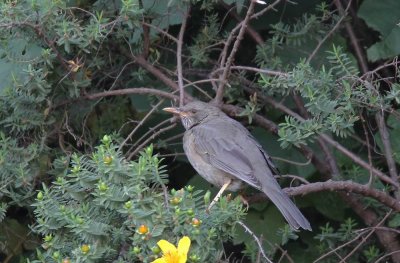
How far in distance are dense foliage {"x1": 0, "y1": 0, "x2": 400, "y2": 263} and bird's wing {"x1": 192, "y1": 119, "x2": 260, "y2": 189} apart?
0.45 feet

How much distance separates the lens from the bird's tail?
4465 mm

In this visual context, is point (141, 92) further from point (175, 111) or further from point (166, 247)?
point (166, 247)

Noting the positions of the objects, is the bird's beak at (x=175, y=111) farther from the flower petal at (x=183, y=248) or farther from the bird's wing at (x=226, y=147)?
the flower petal at (x=183, y=248)

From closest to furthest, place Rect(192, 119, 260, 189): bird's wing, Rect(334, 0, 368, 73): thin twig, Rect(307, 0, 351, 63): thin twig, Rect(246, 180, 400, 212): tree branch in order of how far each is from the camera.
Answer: Rect(246, 180, 400, 212): tree branch < Rect(192, 119, 260, 189): bird's wing < Rect(307, 0, 351, 63): thin twig < Rect(334, 0, 368, 73): thin twig

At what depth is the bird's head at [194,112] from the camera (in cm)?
505

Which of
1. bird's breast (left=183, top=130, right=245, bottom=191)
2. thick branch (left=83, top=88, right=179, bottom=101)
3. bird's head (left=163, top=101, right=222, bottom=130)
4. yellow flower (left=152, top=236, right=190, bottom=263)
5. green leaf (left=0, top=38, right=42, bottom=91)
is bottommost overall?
bird's breast (left=183, top=130, right=245, bottom=191)

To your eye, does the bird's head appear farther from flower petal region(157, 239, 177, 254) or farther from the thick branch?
flower petal region(157, 239, 177, 254)

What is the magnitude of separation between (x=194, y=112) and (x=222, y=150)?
29cm

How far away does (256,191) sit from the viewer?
521cm

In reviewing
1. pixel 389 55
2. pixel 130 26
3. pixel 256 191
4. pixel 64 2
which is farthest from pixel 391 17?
pixel 64 2

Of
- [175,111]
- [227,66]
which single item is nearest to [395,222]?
[227,66]

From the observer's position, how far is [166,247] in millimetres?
3439

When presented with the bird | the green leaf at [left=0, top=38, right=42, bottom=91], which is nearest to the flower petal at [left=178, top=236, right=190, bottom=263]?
the bird

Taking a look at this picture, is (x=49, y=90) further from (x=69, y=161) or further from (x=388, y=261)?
(x=388, y=261)
